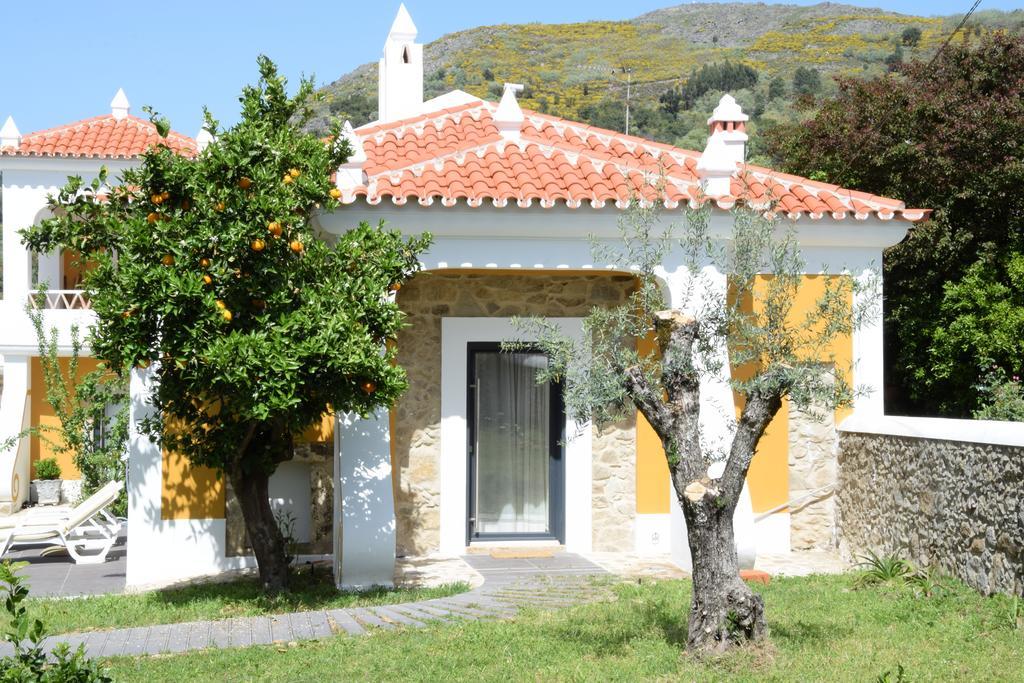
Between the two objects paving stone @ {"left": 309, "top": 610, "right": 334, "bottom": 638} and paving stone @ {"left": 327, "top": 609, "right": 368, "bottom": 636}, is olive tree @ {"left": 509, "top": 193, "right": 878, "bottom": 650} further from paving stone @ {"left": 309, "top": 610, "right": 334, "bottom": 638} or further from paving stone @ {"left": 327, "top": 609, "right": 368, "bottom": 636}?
paving stone @ {"left": 309, "top": 610, "right": 334, "bottom": 638}

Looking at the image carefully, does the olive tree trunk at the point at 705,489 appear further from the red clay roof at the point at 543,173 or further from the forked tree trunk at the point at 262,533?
the forked tree trunk at the point at 262,533

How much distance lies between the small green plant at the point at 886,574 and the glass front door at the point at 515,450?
3802 millimetres

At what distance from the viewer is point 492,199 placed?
10812 millimetres

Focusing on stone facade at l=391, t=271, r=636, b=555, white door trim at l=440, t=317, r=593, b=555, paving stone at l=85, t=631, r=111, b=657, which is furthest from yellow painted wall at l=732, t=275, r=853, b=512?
paving stone at l=85, t=631, r=111, b=657

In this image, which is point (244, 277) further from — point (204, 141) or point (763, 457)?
point (204, 141)

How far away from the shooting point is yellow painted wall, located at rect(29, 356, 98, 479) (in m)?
21.4

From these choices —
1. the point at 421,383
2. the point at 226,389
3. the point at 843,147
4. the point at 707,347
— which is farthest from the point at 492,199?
the point at 843,147

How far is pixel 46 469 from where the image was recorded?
69.4 ft

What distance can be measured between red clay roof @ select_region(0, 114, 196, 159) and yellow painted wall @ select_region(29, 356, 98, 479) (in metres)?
4.10

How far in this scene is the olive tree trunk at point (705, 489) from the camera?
6.90 metres

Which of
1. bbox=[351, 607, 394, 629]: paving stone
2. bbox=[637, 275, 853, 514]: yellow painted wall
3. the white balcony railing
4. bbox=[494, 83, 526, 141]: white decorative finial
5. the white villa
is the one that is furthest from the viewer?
the white balcony railing

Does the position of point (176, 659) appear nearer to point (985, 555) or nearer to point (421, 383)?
point (421, 383)

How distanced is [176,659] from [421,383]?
17.1 ft

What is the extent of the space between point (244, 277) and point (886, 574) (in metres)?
6.24
